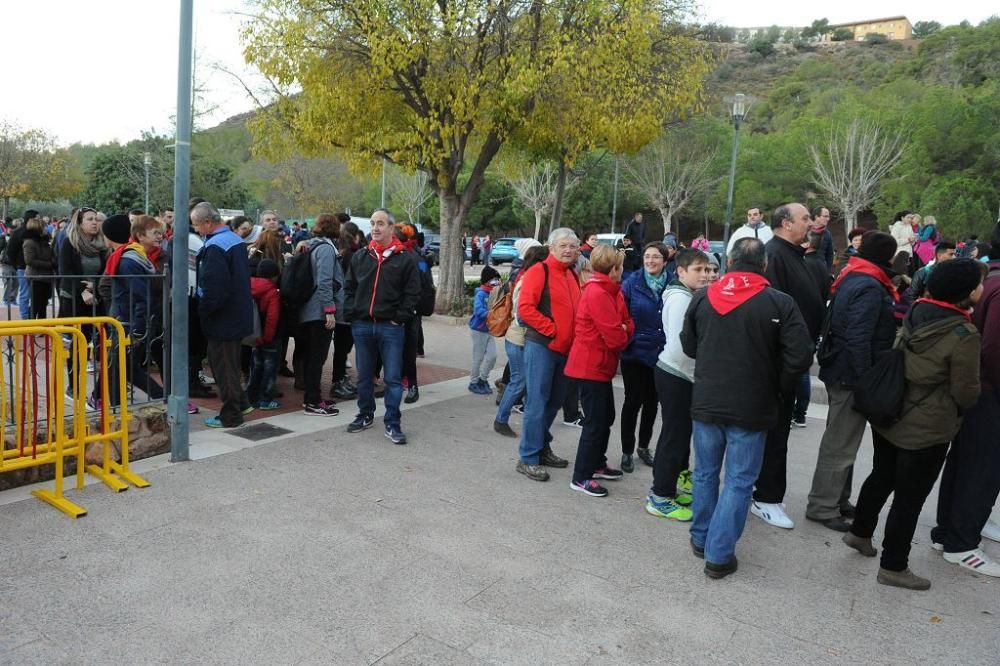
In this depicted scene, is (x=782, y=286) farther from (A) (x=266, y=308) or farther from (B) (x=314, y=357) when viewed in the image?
(A) (x=266, y=308)

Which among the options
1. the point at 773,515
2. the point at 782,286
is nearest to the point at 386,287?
the point at 782,286

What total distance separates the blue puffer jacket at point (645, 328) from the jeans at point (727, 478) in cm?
138

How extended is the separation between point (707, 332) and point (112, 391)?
4.11m

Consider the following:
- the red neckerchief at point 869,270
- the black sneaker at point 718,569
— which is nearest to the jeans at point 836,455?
the red neckerchief at point 869,270

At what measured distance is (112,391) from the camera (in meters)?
5.20

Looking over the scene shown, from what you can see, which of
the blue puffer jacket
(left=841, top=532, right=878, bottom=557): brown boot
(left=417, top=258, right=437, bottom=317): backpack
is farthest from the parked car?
(left=841, top=532, right=878, bottom=557): brown boot

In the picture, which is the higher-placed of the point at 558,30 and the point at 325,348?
the point at 558,30

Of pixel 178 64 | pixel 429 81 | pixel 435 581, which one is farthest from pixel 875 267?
pixel 429 81

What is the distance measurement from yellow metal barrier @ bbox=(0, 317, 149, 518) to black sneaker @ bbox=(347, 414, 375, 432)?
6.01ft

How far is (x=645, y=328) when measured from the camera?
5.25 meters

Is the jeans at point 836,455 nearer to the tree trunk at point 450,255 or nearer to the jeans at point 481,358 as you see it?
the jeans at point 481,358

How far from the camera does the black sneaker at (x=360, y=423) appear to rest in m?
6.32

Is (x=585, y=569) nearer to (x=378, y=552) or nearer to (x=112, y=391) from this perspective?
(x=378, y=552)

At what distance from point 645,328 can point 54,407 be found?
393cm
